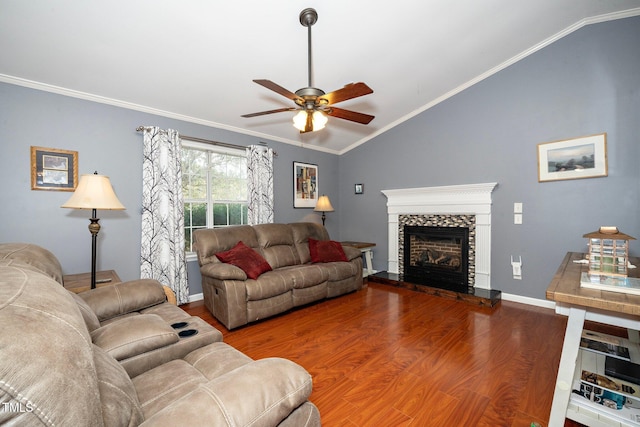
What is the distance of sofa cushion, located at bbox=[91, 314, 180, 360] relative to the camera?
46.6 inches

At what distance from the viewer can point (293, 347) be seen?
2457 millimetres

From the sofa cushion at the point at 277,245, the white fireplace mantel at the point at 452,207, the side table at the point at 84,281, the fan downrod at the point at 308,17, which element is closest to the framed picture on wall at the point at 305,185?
the sofa cushion at the point at 277,245

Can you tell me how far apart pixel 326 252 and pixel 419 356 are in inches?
79.3

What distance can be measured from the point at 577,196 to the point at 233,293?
416 cm

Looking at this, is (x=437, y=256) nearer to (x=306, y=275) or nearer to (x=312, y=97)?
(x=306, y=275)

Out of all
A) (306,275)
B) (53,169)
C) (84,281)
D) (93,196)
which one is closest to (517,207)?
(306,275)

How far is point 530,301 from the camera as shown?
11.3 feet

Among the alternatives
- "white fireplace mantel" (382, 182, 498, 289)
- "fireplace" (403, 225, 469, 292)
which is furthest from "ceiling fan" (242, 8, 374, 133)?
"fireplace" (403, 225, 469, 292)

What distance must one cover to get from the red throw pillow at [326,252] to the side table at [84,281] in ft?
7.94

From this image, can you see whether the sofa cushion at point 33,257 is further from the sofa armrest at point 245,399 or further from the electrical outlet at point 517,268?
the electrical outlet at point 517,268

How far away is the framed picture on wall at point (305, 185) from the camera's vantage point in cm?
496

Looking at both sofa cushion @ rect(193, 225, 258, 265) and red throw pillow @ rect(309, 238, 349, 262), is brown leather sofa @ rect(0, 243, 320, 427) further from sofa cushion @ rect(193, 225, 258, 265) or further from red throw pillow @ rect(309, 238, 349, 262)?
red throw pillow @ rect(309, 238, 349, 262)

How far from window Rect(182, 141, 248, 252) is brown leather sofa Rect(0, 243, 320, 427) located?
225 cm

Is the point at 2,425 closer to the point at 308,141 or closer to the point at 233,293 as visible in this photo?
the point at 233,293
